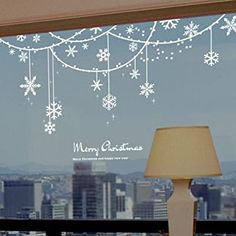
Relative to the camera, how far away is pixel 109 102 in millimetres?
4246

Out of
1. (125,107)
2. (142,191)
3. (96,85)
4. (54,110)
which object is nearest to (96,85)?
(96,85)

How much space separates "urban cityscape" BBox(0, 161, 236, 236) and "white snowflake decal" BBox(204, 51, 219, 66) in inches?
33.9

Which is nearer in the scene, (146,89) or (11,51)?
(146,89)

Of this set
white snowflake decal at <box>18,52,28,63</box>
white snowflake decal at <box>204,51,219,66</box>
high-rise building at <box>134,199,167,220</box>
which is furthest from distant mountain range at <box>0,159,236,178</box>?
white snowflake decal at <box>18,52,28,63</box>

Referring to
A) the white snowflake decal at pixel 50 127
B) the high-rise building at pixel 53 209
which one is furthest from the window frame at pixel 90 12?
the high-rise building at pixel 53 209

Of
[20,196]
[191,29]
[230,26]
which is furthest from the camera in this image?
[20,196]

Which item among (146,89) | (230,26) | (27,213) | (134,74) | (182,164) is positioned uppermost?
(230,26)

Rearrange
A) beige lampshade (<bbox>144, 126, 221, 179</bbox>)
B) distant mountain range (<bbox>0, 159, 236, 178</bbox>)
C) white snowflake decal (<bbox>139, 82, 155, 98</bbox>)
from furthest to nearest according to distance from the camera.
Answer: white snowflake decal (<bbox>139, 82, 155, 98</bbox>) → distant mountain range (<bbox>0, 159, 236, 178</bbox>) → beige lampshade (<bbox>144, 126, 221, 179</bbox>)

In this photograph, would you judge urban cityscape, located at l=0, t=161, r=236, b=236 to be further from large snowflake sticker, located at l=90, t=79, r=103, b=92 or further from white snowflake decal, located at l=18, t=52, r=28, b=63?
white snowflake decal, located at l=18, t=52, r=28, b=63

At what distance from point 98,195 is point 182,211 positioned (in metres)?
1.78

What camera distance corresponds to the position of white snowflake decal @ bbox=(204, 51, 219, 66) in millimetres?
4016

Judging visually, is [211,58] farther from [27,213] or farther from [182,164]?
[27,213]

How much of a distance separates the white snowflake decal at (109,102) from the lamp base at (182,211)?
1.76 meters

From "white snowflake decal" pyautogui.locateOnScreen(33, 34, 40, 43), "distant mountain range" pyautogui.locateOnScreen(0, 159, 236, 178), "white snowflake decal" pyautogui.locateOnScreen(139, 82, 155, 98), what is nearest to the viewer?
"distant mountain range" pyautogui.locateOnScreen(0, 159, 236, 178)
